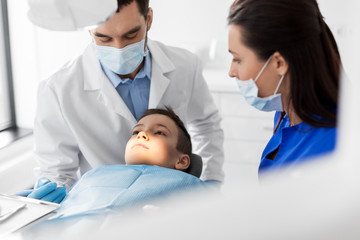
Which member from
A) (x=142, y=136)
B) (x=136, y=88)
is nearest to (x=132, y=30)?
(x=136, y=88)

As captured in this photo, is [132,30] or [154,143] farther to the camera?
[154,143]

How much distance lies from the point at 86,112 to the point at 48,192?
0.34 meters

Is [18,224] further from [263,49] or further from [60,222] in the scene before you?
[263,49]

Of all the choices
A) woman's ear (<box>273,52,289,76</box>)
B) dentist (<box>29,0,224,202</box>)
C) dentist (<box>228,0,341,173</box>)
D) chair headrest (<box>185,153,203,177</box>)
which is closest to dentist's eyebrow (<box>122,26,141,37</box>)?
dentist (<box>29,0,224,202</box>)

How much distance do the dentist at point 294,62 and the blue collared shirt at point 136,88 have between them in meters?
0.45

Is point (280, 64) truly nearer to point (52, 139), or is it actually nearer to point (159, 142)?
point (159, 142)

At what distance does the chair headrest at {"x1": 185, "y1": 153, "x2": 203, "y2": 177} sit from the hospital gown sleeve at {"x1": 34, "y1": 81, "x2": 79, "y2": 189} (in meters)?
0.46

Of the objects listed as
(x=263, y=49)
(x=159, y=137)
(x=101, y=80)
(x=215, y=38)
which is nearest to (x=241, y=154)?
(x=215, y=38)

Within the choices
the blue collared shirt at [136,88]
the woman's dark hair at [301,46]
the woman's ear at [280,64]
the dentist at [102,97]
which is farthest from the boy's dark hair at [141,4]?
the woman's ear at [280,64]

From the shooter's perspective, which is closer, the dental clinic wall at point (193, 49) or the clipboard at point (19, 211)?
the clipboard at point (19, 211)

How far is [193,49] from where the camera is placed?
2.85 meters

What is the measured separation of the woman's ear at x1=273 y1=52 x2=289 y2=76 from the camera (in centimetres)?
107

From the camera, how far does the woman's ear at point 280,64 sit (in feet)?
3.51

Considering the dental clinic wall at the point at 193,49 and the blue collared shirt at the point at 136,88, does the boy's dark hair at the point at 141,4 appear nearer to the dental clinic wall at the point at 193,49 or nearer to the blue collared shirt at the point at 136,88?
the blue collared shirt at the point at 136,88
